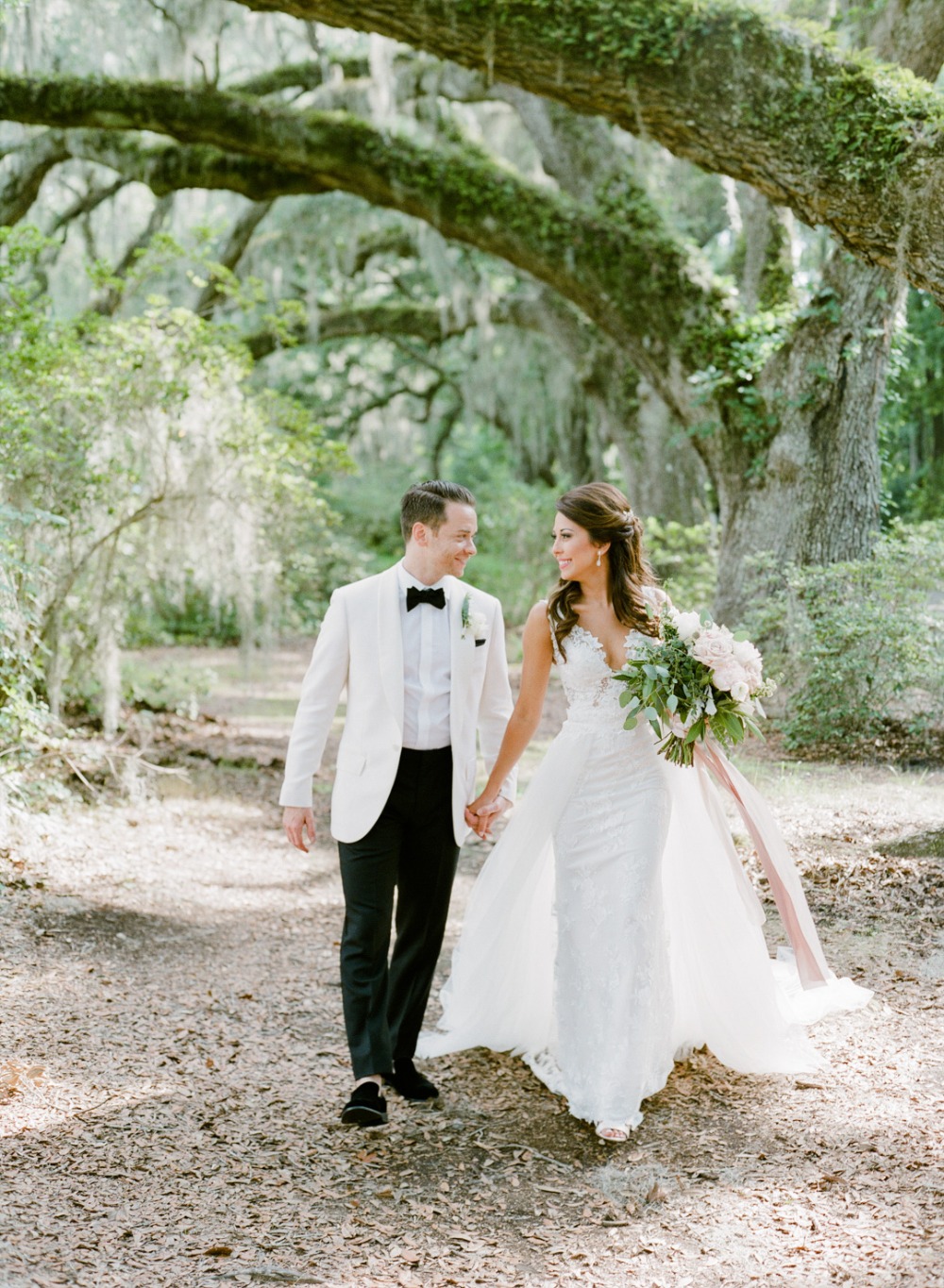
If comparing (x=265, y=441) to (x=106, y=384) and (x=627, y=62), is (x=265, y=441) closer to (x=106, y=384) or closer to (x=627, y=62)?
(x=106, y=384)

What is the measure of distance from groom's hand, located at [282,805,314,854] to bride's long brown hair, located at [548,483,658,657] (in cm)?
101

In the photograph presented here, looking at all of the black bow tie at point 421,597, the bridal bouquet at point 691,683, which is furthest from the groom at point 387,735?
the bridal bouquet at point 691,683

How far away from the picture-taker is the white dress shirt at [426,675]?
12.4 ft

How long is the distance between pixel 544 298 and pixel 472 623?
10.3 metres

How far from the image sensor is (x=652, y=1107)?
3.86 meters

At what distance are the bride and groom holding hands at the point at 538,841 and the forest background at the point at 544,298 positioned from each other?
78.2 inches

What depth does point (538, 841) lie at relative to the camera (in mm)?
4094

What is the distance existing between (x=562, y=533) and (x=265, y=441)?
5220mm

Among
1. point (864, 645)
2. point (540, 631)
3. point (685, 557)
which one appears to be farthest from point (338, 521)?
point (540, 631)

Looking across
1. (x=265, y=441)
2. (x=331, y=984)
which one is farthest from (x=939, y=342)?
(x=331, y=984)

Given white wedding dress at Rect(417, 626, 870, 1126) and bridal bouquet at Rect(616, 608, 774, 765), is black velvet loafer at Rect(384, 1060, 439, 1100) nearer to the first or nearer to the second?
white wedding dress at Rect(417, 626, 870, 1126)

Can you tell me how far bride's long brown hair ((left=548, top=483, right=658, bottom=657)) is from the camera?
388 cm

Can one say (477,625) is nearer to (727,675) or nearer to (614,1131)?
(727,675)

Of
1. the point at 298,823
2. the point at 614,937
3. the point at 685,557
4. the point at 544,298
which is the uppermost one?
the point at 544,298
